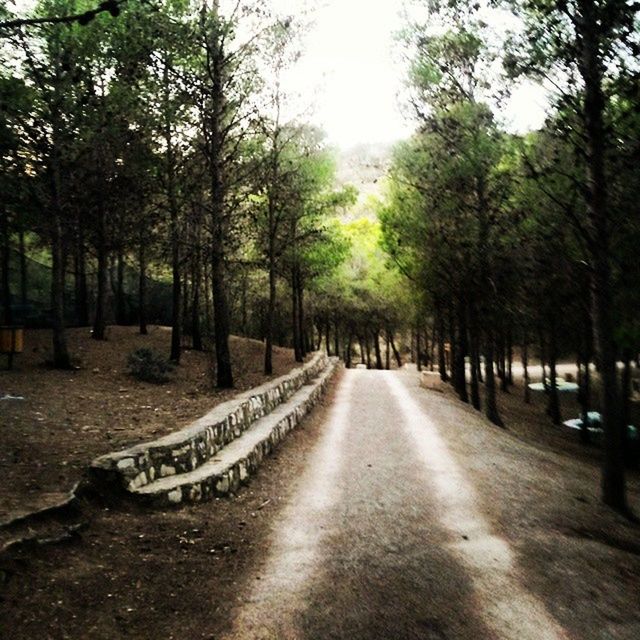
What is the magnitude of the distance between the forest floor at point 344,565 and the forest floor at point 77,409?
40.5 inches

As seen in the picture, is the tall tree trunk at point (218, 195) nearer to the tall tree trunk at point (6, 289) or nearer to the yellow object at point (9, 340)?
the yellow object at point (9, 340)

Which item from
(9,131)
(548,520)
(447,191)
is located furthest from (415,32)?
(548,520)

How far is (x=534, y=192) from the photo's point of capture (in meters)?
15.1

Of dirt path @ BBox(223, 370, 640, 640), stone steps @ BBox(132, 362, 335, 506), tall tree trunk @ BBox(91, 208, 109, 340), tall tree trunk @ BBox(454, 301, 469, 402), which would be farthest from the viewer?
tall tree trunk @ BBox(454, 301, 469, 402)

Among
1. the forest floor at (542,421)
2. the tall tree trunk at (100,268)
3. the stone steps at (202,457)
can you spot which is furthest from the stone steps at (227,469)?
the tall tree trunk at (100,268)

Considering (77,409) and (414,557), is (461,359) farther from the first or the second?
(414,557)

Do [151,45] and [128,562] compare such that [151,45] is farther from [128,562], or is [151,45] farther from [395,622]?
[395,622]

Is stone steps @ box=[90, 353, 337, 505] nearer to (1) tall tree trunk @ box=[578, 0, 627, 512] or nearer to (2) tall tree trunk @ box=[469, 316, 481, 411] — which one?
(1) tall tree trunk @ box=[578, 0, 627, 512]

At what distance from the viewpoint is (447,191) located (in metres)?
17.0

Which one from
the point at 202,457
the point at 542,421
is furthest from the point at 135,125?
the point at 542,421

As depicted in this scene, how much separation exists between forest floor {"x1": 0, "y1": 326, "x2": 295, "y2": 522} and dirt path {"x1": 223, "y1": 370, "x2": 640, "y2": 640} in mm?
2682

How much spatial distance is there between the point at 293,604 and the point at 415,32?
15095 millimetres

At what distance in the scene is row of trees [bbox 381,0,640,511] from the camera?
867 cm

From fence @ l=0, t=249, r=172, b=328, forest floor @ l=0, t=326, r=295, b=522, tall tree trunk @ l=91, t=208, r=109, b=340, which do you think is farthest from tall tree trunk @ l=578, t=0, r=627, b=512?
fence @ l=0, t=249, r=172, b=328
